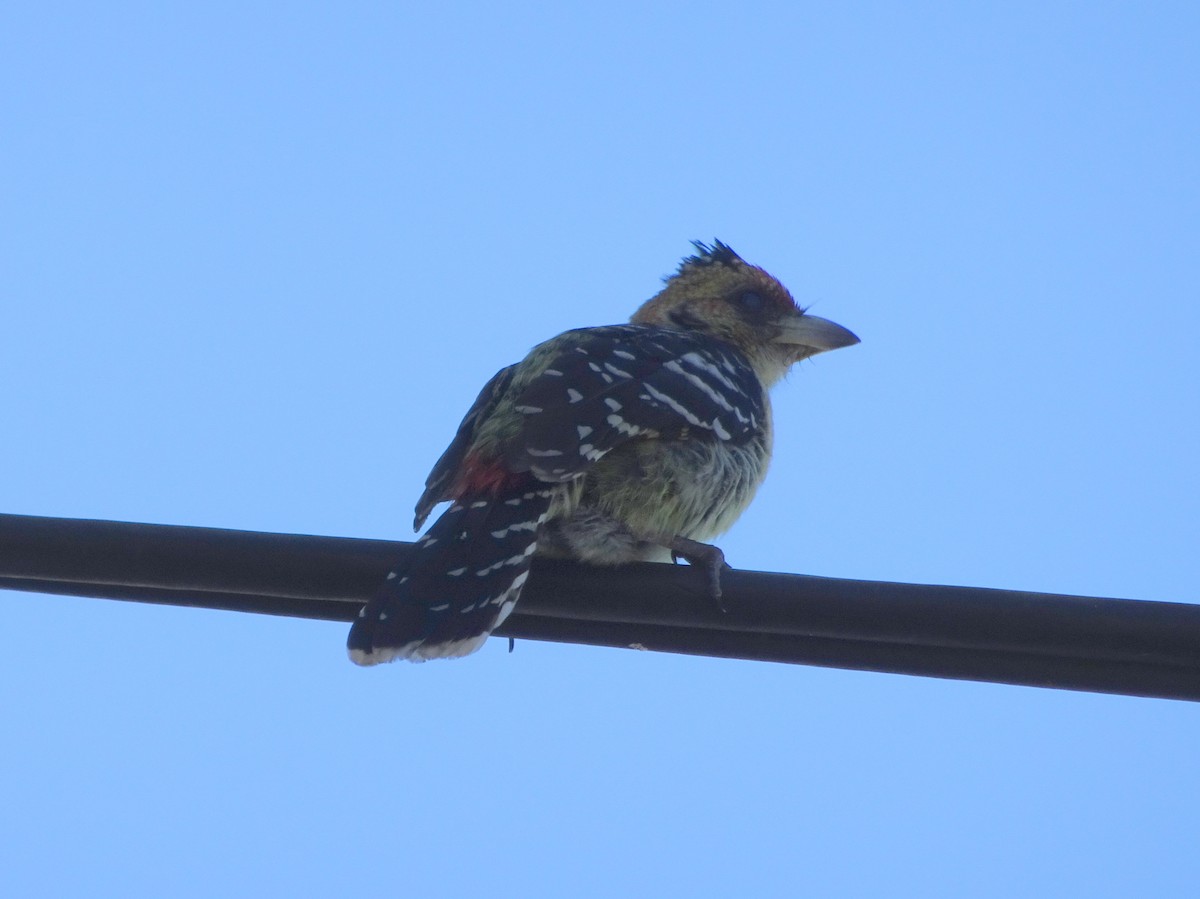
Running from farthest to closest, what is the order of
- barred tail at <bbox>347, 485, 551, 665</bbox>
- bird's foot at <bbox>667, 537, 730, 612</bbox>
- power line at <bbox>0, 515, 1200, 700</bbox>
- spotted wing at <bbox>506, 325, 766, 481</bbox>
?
spotted wing at <bbox>506, 325, 766, 481</bbox> < bird's foot at <bbox>667, 537, 730, 612</bbox> < barred tail at <bbox>347, 485, 551, 665</bbox> < power line at <bbox>0, 515, 1200, 700</bbox>

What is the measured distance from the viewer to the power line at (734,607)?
2.70 metres

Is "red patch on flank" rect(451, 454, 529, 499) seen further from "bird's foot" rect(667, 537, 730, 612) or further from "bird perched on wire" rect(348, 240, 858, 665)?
"bird's foot" rect(667, 537, 730, 612)

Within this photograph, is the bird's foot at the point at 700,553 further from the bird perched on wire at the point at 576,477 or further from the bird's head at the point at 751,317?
the bird's head at the point at 751,317

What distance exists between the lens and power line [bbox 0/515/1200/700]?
2.70 meters

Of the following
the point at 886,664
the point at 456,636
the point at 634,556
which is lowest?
the point at 886,664

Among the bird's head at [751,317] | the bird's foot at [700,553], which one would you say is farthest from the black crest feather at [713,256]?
the bird's foot at [700,553]

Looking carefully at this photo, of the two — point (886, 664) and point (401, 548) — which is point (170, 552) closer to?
point (401, 548)

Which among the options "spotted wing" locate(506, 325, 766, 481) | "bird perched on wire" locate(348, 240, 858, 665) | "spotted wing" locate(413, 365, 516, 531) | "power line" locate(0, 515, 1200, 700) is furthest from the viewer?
"spotted wing" locate(413, 365, 516, 531)

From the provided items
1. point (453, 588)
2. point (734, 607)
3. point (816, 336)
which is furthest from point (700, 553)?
point (816, 336)

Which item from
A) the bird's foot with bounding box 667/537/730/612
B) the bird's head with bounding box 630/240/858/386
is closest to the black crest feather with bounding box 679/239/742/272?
the bird's head with bounding box 630/240/858/386

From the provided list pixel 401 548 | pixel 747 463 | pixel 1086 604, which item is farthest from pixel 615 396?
pixel 1086 604

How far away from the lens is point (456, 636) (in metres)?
3.33

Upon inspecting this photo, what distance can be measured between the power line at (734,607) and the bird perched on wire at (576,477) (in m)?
0.14

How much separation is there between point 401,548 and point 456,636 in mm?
243
